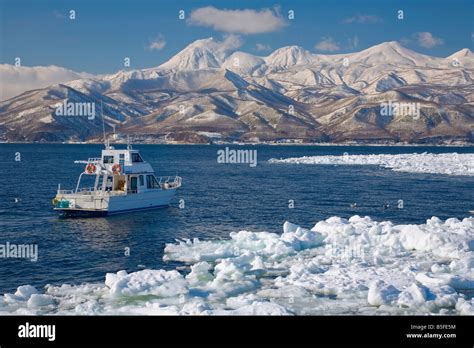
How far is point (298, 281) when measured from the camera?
28812mm

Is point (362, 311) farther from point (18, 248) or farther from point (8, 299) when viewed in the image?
point (18, 248)

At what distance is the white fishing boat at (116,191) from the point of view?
5359 centimetres

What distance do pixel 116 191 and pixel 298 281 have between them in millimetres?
32136

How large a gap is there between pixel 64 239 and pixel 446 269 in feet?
89.3

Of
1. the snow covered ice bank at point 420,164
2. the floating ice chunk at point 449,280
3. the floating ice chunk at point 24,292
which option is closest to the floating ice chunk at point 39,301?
the floating ice chunk at point 24,292

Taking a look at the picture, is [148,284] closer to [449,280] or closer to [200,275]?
[200,275]

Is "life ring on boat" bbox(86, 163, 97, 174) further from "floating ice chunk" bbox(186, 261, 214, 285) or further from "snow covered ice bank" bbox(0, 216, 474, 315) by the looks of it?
"floating ice chunk" bbox(186, 261, 214, 285)

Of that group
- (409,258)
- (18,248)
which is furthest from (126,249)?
(409,258)

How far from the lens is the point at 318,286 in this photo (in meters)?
27.9

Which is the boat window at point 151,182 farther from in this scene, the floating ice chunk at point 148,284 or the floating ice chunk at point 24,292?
the floating ice chunk at point 24,292

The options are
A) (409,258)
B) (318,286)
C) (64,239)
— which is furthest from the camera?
(64,239)

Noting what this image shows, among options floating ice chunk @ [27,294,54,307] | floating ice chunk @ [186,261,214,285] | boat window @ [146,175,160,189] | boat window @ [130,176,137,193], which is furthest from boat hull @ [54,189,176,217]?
floating ice chunk @ [27,294,54,307]

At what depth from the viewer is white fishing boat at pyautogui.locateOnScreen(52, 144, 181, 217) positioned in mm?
53594
